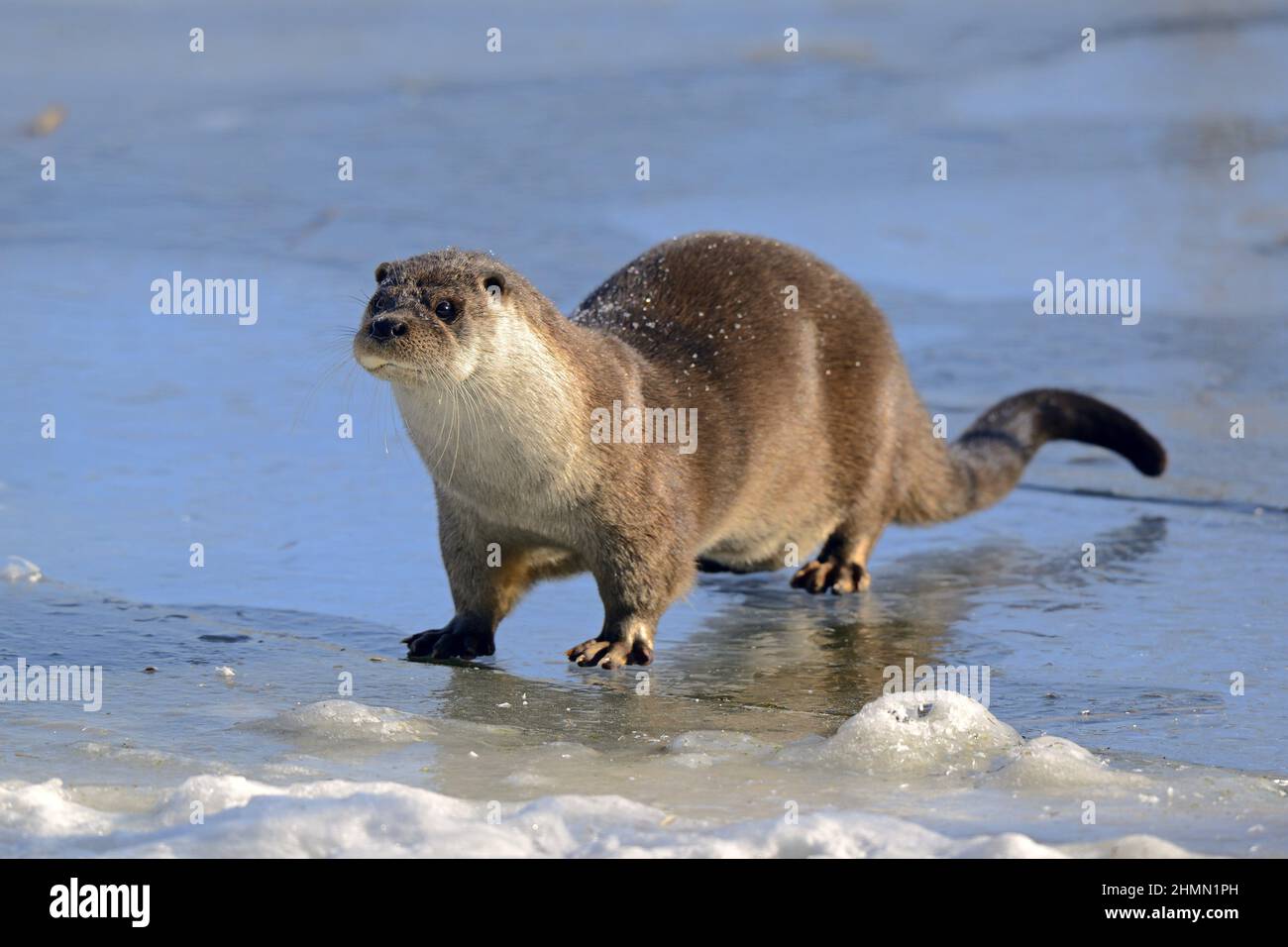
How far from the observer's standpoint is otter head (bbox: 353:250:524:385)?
12.8 ft

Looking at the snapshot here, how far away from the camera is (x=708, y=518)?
4.62m

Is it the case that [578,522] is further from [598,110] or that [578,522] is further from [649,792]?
[598,110]

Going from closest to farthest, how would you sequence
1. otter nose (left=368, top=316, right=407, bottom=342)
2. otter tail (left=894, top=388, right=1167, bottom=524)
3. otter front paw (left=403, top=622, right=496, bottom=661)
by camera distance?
otter nose (left=368, top=316, right=407, bottom=342) < otter front paw (left=403, top=622, right=496, bottom=661) < otter tail (left=894, top=388, right=1167, bottom=524)

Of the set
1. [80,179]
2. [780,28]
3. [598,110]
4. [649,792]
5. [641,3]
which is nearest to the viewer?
[649,792]

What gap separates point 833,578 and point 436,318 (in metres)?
1.57

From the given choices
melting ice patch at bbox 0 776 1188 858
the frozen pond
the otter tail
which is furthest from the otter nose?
the otter tail

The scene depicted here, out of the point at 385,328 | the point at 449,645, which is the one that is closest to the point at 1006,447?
the point at 449,645

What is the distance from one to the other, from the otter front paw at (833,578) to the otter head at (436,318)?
4.43 ft

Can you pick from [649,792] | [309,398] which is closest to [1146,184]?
[309,398]

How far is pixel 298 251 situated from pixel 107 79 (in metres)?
4.32

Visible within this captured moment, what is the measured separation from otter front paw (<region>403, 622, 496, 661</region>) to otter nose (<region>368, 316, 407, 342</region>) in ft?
2.43

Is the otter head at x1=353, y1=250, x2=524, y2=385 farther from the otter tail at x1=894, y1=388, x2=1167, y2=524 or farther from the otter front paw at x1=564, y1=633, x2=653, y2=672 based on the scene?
the otter tail at x1=894, y1=388, x2=1167, y2=524

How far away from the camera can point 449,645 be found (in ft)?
14.0
